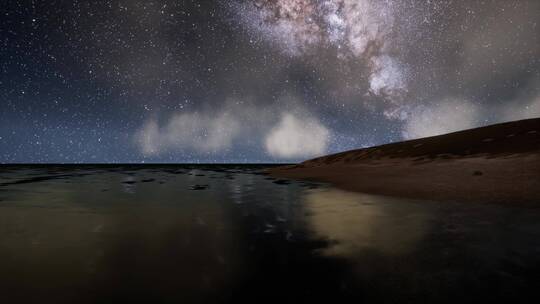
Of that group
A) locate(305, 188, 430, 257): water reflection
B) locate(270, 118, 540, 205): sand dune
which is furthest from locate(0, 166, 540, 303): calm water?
locate(270, 118, 540, 205): sand dune

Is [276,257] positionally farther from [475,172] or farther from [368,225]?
[475,172]

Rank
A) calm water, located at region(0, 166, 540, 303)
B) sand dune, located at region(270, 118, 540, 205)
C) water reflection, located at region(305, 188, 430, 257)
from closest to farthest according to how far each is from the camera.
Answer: calm water, located at region(0, 166, 540, 303), water reflection, located at region(305, 188, 430, 257), sand dune, located at region(270, 118, 540, 205)

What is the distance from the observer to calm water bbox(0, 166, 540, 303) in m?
5.00

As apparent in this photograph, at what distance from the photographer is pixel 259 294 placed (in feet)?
16.3

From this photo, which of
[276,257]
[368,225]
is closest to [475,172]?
[368,225]

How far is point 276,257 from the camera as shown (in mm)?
7078

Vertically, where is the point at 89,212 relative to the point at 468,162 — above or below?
below

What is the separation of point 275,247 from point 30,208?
13.4m

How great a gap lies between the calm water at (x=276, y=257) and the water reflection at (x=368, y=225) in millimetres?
49

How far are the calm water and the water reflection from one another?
0.16 feet

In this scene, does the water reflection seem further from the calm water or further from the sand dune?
the sand dune

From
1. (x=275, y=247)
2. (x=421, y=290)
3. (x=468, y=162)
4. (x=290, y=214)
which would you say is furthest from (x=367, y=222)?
(x=468, y=162)

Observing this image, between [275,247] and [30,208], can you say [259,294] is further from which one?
[30,208]

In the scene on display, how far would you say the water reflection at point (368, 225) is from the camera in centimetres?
769
